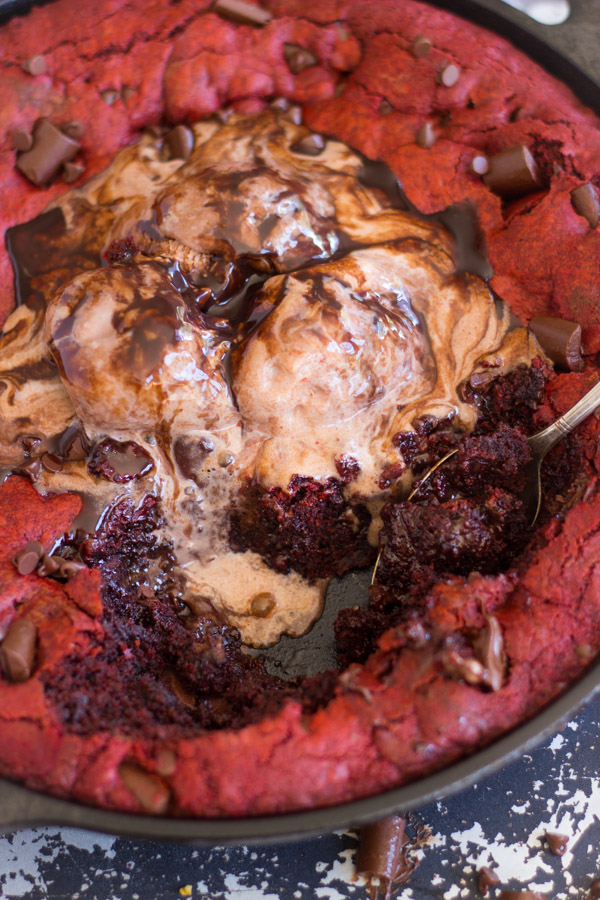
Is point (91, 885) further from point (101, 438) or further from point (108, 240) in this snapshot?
point (108, 240)

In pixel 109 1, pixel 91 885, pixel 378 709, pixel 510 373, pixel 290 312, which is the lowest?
pixel 91 885

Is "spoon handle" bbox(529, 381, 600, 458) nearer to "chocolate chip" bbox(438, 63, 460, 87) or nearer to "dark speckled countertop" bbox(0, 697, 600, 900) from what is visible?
"dark speckled countertop" bbox(0, 697, 600, 900)

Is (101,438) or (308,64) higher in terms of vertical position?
(308,64)

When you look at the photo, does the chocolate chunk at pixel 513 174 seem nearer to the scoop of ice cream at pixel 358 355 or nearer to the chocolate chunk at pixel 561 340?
the scoop of ice cream at pixel 358 355

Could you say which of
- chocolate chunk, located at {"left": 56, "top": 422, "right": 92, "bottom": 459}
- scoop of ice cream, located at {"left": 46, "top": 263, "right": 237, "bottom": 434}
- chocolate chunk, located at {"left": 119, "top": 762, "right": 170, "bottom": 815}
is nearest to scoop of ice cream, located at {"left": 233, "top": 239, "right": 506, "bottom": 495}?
scoop of ice cream, located at {"left": 46, "top": 263, "right": 237, "bottom": 434}

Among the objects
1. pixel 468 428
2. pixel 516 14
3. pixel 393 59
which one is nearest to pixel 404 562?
pixel 468 428

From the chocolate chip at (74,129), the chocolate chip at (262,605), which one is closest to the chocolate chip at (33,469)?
the chocolate chip at (262,605)

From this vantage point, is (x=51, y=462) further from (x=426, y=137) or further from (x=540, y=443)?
(x=426, y=137)
